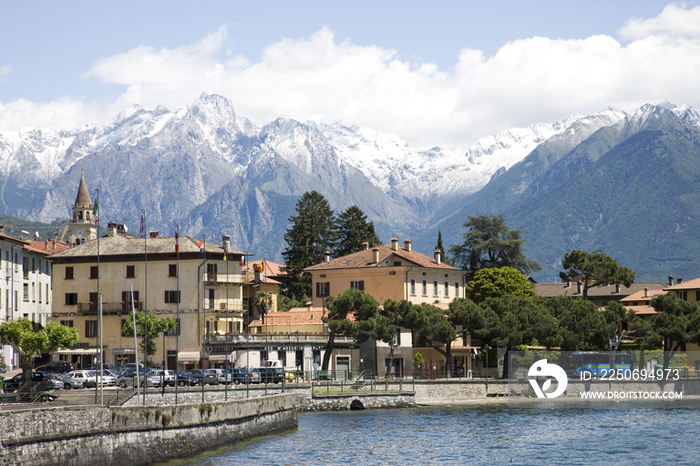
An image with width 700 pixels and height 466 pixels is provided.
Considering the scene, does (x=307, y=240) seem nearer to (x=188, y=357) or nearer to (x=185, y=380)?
(x=188, y=357)

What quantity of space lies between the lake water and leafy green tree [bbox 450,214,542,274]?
5499 centimetres

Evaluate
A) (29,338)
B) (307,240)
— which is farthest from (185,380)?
(307,240)

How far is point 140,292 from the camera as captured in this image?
3565 inches

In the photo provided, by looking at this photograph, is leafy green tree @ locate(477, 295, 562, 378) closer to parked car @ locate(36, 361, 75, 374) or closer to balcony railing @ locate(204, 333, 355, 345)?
balcony railing @ locate(204, 333, 355, 345)

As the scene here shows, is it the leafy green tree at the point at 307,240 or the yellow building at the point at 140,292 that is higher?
the leafy green tree at the point at 307,240

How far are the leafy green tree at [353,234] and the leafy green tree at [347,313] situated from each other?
50523 mm

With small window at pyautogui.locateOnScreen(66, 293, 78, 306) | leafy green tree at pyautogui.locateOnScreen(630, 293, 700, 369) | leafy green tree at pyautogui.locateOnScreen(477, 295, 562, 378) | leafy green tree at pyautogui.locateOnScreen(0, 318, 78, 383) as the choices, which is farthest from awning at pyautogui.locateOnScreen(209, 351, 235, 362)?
leafy green tree at pyautogui.locateOnScreen(630, 293, 700, 369)

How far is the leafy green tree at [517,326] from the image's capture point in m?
87.1

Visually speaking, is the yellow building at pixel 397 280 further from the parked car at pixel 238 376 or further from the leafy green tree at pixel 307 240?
the leafy green tree at pixel 307 240

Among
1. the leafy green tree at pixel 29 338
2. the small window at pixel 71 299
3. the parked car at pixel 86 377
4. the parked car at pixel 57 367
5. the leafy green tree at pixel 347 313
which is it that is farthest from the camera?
the small window at pixel 71 299

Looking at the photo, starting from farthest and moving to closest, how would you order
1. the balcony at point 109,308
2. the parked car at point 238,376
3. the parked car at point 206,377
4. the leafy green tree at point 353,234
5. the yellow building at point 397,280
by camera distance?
the leafy green tree at point 353,234
the yellow building at point 397,280
the balcony at point 109,308
the parked car at point 238,376
the parked car at point 206,377

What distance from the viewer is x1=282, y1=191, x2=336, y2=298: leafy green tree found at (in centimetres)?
12975

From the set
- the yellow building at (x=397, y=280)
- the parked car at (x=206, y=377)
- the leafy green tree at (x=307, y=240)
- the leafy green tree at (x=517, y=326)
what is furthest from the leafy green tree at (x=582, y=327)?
the leafy green tree at (x=307, y=240)

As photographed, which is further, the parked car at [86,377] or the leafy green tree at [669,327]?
the leafy green tree at [669,327]
